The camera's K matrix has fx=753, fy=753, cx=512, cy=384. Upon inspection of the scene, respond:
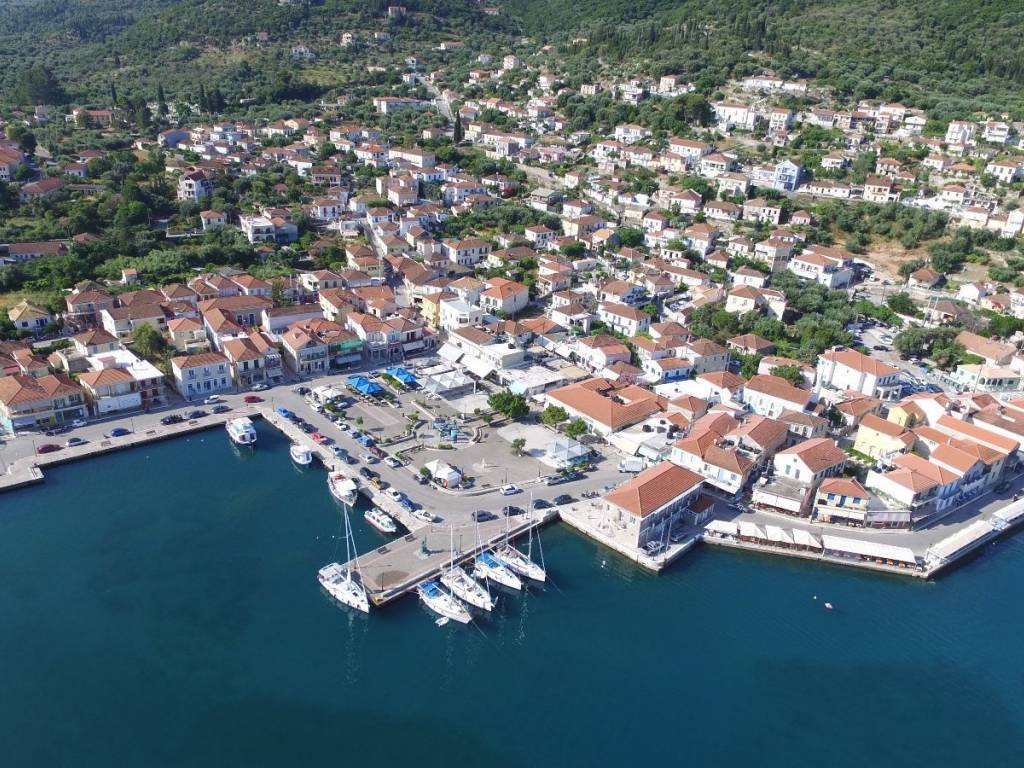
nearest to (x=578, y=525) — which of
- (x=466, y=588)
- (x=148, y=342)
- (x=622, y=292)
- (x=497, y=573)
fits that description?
(x=497, y=573)

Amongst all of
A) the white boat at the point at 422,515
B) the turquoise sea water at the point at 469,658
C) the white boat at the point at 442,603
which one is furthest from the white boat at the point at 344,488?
the white boat at the point at 442,603

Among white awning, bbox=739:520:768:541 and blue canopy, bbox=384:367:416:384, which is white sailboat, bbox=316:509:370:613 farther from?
white awning, bbox=739:520:768:541

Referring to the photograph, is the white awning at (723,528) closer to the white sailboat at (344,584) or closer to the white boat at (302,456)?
the white sailboat at (344,584)

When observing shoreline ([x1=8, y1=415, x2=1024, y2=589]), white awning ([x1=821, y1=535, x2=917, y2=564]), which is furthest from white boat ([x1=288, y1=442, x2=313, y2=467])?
white awning ([x1=821, y1=535, x2=917, y2=564])

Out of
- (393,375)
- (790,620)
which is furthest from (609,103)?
(790,620)

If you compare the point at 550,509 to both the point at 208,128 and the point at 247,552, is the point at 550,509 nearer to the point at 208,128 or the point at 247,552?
the point at 247,552

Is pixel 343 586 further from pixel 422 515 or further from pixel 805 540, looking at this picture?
pixel 805 540
